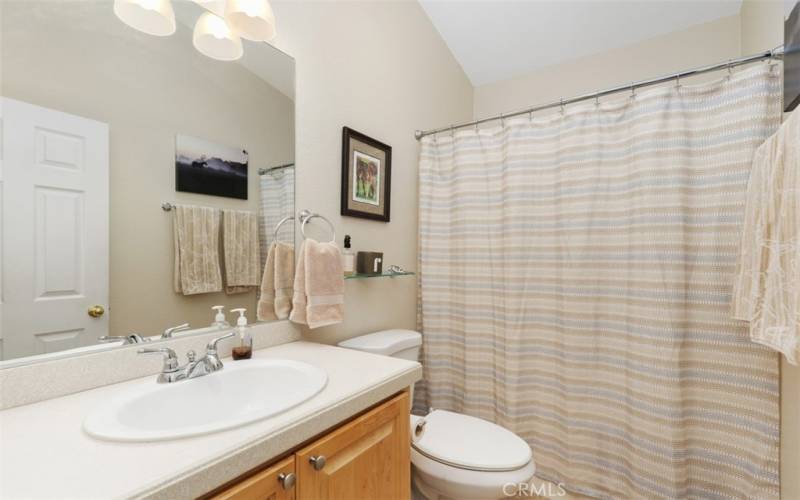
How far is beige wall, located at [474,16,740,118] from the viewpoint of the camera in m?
1.90

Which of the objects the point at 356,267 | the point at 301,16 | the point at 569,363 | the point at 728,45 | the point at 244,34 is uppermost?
the point at 728,45

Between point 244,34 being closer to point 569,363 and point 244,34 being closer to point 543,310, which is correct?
point 543,310

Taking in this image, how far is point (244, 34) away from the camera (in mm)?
1161

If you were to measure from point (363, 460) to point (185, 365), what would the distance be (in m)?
0.57

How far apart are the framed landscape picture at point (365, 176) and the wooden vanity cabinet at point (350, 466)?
36.4 inches

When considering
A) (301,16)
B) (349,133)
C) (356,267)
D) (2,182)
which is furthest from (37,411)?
(301,16)

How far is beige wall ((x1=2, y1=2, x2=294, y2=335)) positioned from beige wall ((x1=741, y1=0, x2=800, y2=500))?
185 cm

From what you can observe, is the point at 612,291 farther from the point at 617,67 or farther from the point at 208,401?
the point at 208,401

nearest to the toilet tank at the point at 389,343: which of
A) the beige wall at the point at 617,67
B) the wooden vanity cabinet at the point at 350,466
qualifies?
the wooden vanity cabinet at the point at 350,466

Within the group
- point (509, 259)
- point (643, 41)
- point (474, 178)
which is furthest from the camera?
point (643, 41)

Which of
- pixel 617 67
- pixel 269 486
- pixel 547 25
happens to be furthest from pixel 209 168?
pixel 617 67

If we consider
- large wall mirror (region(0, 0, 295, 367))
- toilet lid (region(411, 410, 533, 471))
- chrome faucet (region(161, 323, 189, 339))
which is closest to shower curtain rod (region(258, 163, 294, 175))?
large wall mirror (region(0, 0, 295, 367))

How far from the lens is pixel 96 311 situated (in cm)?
94

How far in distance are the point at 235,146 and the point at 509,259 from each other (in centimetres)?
134
